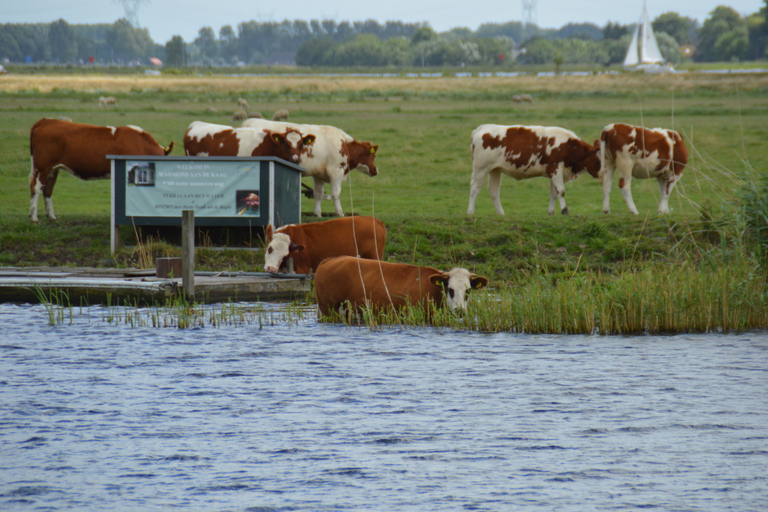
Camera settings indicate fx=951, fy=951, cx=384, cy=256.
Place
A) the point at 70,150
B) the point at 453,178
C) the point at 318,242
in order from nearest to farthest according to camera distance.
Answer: the point at 318,242
the point at 70,150
the point at 453,178

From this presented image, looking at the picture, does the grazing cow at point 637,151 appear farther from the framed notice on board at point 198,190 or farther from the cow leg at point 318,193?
→ the framed notice on board at point 198,190

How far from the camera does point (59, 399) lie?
902 cm

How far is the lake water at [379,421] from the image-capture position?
22.3 feet

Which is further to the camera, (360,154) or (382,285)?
(360,154)

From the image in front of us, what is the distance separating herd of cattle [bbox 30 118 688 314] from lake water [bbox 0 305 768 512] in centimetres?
351

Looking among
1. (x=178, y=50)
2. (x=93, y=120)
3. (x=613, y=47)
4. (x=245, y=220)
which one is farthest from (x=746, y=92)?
(x=178, y=50)

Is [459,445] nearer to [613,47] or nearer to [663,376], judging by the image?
[663,376]

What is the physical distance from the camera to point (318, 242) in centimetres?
1568

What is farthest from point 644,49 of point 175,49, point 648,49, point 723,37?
point 175,49

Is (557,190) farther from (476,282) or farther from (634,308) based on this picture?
(476,282)

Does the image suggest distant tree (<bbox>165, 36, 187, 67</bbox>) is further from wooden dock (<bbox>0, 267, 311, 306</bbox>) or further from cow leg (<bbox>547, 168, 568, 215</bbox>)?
wooden dock (<bbox>0, 267, 311, 306</bbox>)

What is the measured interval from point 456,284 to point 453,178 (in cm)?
1722

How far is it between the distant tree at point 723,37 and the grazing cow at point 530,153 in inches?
5824

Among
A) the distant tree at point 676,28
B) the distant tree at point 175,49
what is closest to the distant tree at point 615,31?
the distant tree at point 676,28
